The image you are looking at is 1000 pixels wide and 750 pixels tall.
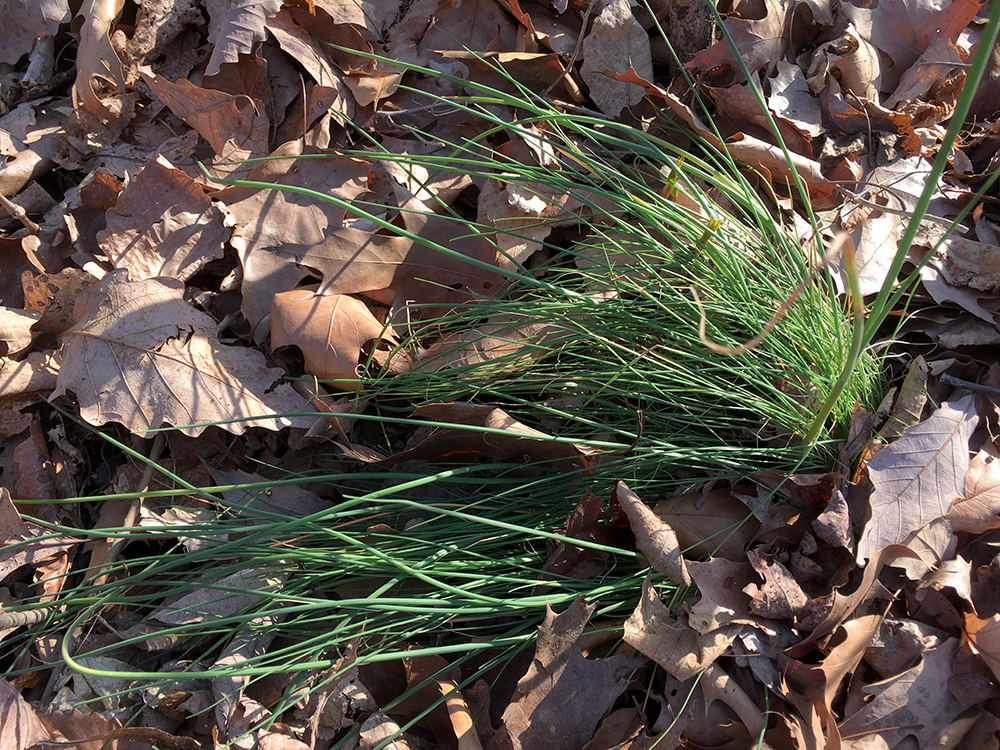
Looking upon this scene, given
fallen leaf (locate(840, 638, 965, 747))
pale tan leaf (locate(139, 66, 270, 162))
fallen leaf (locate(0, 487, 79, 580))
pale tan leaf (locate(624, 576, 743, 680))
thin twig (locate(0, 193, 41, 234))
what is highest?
pale tan leaf (locate(139, 66, 270, 162))

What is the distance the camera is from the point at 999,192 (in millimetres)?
1619

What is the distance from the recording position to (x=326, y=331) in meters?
1.48

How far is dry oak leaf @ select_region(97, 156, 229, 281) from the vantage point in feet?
5.26

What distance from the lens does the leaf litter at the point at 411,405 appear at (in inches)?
45.1

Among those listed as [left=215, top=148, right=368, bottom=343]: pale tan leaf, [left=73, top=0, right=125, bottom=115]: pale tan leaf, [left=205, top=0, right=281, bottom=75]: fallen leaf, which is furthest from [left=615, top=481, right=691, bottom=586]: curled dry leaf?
→ [left=73, top=0, right=125, bottom=115]: pale tan leaf

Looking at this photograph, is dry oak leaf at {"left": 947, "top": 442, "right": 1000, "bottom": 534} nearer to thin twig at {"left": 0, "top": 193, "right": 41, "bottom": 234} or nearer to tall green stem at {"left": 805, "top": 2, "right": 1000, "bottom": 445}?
tall green stem at {"left": 805, "top": 2, "right": 1000, "bottom": 445}

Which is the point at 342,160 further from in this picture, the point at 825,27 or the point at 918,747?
the point at 918,747

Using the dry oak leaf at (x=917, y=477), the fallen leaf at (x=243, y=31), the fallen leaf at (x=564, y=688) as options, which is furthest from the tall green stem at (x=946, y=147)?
the fallen leaf at (x=243, y=31)

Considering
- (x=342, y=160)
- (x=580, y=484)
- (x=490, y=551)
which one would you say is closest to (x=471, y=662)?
(x=490, y=551)

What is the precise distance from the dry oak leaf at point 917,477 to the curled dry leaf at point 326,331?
3.45 feet

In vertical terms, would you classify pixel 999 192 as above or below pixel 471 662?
above

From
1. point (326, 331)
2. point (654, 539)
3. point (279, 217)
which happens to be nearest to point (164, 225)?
point (279, 217)

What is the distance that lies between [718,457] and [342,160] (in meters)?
1.21

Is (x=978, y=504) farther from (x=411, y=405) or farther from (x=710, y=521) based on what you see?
(x=411, y=405)
